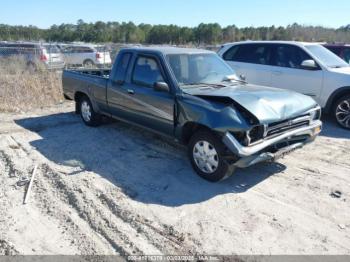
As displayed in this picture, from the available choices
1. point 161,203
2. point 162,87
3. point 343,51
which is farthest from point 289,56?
point 161,203

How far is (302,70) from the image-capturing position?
26.0 feet

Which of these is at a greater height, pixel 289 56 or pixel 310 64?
pixel 289 56

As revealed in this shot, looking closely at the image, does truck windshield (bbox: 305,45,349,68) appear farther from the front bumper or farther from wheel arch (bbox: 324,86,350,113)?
the front bumper

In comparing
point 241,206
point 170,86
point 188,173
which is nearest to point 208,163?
point 188,173

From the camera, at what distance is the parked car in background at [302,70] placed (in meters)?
7.53

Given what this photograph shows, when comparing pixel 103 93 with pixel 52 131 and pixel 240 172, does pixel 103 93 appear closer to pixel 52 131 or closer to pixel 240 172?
pixel 52 131

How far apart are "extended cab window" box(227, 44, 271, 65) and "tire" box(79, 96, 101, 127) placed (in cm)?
410

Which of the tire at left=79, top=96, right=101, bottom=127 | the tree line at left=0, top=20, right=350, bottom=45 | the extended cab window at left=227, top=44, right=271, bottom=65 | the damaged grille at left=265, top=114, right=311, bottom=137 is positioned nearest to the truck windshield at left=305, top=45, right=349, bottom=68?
the extended cab window at left=227, top=44, right=271, bottom=65

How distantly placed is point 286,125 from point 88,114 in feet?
14.3

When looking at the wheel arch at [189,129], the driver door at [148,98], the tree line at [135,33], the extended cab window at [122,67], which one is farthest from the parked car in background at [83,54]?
the tree line at [135,33]

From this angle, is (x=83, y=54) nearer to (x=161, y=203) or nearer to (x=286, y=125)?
(x=286, y=125)

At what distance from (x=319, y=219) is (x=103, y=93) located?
4.54m

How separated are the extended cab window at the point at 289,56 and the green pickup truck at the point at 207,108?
2869mm

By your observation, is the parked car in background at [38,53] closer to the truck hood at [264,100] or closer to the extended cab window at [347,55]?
the extended cab window at [347,55]
